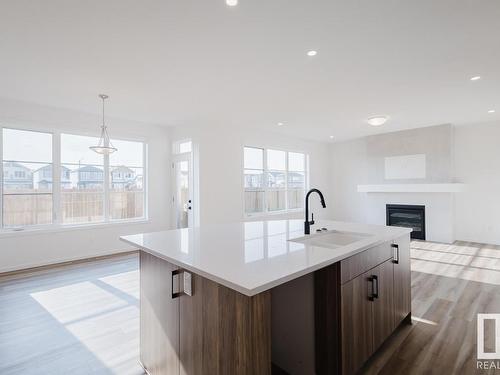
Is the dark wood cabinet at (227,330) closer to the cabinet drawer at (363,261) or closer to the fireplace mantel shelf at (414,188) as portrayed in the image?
the cabinet drawer at (363,261)

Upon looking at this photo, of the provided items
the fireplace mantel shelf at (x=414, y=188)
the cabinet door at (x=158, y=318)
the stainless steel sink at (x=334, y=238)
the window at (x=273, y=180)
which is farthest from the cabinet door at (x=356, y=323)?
the fireplace mantel shelf at (x=414, y=188)

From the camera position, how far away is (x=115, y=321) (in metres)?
2.59

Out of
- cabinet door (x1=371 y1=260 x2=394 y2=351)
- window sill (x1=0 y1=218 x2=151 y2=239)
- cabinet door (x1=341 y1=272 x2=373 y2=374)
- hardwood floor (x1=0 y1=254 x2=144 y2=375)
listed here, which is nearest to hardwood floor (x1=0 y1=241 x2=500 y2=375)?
hardwood floor (x1=0 y1=254 x2=144 y2=375)

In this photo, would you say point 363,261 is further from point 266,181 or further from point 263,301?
point 266,181

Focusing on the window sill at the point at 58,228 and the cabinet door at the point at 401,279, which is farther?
the window sill at the point at 58,228

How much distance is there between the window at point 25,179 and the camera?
4195 mm

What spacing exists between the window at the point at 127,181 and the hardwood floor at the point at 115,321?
141 centimetres

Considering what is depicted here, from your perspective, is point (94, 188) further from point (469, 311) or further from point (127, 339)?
point (469, 311)

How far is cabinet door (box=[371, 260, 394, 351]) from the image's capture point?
1.86 metres

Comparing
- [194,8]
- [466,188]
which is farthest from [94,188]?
[466,188]

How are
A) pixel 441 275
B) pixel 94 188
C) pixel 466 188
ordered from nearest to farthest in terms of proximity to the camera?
pixel 441 275 → pixel 94 188 → pixel 466 188

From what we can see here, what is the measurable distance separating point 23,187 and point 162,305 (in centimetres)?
424

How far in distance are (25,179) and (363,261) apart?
5177 mm

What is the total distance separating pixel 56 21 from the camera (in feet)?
7.23
